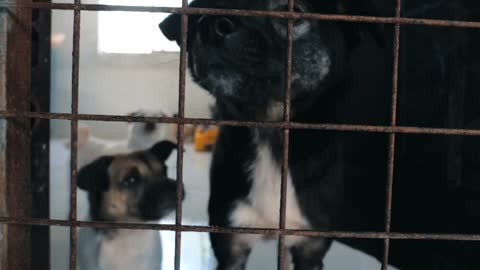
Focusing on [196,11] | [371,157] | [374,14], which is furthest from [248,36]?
[371,157]

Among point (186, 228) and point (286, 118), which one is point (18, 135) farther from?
point (286, 118)

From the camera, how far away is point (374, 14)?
112 centimetres

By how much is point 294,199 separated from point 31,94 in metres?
0.57

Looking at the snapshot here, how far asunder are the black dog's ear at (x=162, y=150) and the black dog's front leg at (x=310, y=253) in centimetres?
31

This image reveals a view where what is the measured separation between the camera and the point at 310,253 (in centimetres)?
120

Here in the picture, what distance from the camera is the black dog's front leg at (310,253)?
1.19m

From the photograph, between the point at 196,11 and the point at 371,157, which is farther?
the point at 371,157

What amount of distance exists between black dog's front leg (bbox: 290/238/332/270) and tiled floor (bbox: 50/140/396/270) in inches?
0.6

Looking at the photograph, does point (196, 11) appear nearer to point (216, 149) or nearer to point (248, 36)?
point (248, 36)

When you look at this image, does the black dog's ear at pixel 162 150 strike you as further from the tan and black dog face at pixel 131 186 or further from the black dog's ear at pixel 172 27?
the black dog's ear at pixel 172 27

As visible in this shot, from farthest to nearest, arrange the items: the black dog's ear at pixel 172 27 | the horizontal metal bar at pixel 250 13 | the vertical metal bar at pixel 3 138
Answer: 1. the black dog's ear at pixel 172 27
2. the vertical metal bar at pixel 3 138
3. the horizontal metal bar at pixel 250 13

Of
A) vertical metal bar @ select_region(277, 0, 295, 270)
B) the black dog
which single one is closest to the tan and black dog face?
the black dog

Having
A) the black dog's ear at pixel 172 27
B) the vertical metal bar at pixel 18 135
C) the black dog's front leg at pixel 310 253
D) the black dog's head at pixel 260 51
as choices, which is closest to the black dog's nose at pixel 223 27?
the black dog's head at pixel 260 51

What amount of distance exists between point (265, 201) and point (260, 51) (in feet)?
0.99
